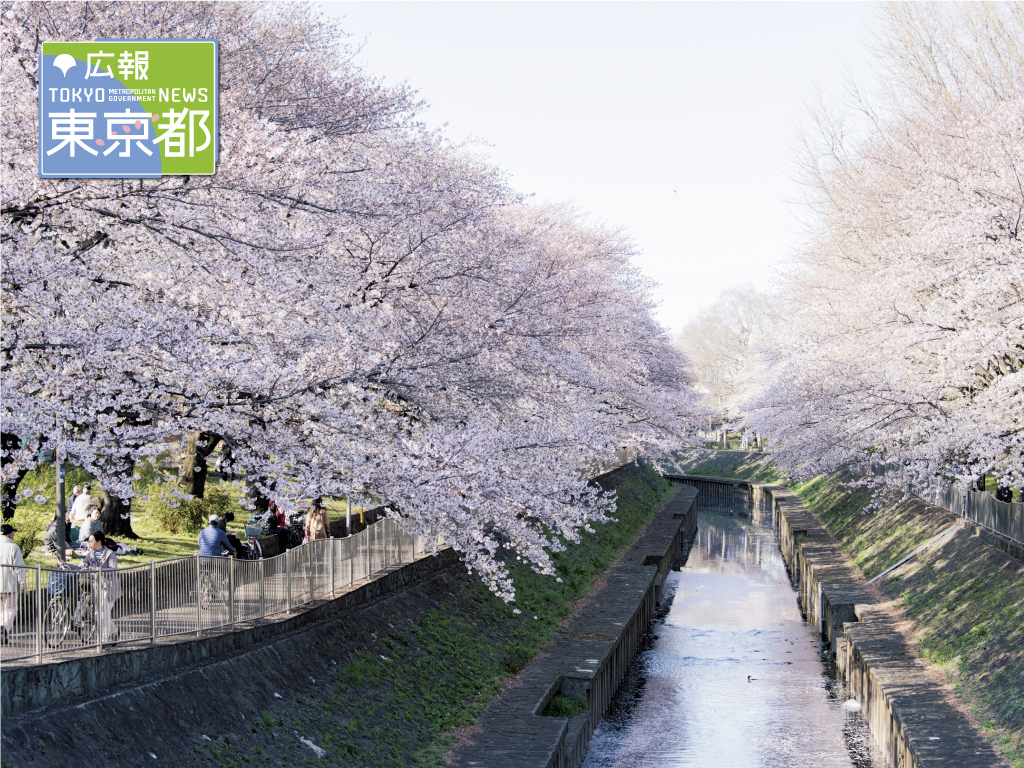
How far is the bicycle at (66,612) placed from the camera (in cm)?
1078

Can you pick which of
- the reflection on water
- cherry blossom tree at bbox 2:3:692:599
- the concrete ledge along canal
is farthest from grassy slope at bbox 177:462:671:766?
the reflection on water

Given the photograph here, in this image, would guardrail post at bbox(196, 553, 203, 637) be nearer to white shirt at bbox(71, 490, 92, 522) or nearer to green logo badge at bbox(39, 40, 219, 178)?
white shirt at bbox(71, 490, 92, 522)

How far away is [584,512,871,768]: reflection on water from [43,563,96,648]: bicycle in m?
10.7

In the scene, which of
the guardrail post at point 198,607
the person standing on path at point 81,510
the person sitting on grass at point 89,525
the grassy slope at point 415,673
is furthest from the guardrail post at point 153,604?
the person standing on path at point 81,510

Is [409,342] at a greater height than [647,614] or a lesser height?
greater

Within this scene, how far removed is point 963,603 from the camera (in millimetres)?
22672

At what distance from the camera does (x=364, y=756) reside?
13.8 m

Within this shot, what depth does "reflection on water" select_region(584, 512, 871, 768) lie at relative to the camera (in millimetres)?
19516

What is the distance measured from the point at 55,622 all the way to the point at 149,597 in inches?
62.9

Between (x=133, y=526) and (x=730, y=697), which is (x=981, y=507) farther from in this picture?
(x=133, y=526)

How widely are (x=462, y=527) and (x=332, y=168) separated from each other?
6152 millimetres

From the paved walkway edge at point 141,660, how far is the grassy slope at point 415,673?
0.63 m

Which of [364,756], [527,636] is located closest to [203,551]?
[364,756]

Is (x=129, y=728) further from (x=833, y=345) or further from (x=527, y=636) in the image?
(x=833, y=345)
